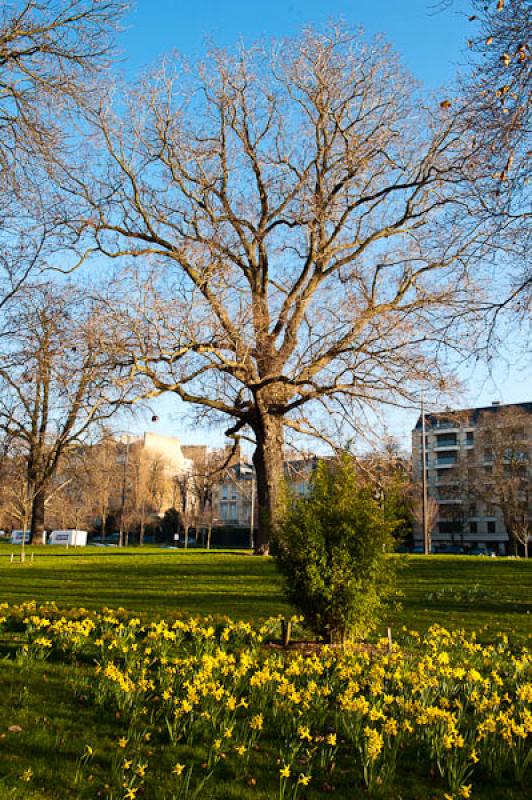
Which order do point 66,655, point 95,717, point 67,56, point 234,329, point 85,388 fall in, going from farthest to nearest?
1. point 234,329
2. point 85,388
3. point 67,56
4. point 66,655
5. point 95,717

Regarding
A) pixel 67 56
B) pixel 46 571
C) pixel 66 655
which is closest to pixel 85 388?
pixel 46 571

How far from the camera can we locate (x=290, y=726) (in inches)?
197

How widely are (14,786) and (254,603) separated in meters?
7.94

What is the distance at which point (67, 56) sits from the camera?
27.3ft

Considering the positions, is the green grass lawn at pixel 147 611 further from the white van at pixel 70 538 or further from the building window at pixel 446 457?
the building window at pixel 446 457

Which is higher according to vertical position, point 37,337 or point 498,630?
point 37,337

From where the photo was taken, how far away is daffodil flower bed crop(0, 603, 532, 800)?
4.09 meters

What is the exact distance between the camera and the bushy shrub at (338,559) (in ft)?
24.8

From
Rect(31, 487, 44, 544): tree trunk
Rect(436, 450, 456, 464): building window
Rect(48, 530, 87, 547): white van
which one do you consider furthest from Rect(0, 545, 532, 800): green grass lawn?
Rect(436, 450, 456, 464): building window

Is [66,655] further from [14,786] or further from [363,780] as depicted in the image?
[363,780]

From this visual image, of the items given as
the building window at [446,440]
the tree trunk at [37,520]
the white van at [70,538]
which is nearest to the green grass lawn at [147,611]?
the tree trunk at [37,520]

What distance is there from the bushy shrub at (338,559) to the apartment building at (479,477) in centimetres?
1215

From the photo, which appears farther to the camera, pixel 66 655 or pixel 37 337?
pixel 37 337

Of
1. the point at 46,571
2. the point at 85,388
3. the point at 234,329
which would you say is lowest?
the point at 46,571
